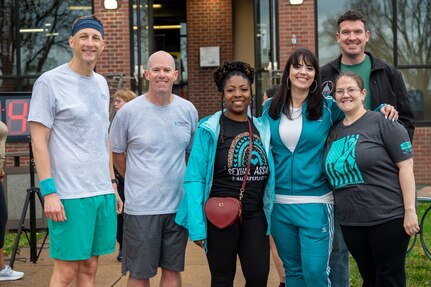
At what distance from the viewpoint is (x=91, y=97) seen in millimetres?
4039

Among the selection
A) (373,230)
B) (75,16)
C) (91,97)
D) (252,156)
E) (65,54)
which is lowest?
(373,230)

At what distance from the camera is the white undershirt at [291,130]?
4188mm

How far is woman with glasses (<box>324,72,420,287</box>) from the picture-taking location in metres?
3.94

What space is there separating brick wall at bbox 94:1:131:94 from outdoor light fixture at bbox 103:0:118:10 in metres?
0.06

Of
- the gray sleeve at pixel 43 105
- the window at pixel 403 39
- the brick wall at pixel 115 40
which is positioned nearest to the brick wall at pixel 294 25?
the window at pixel 403 39

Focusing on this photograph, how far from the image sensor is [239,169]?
4.11m

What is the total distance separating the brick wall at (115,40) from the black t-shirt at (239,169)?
7750 mm

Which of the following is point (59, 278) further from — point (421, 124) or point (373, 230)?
point (421, 124)

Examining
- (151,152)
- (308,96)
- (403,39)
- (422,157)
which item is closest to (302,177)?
(308,96)

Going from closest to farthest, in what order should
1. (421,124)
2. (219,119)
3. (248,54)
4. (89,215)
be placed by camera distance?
1. (89,215)
2. (219,119)
3. (421,124)
4. (248,54)

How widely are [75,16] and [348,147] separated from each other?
30.9 feet

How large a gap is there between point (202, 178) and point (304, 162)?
Answer: 0.69 metres

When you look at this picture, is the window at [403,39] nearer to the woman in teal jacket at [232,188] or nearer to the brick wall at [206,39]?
the brick wall at [206,39]

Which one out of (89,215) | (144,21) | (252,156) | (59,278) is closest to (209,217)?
(252,156)
